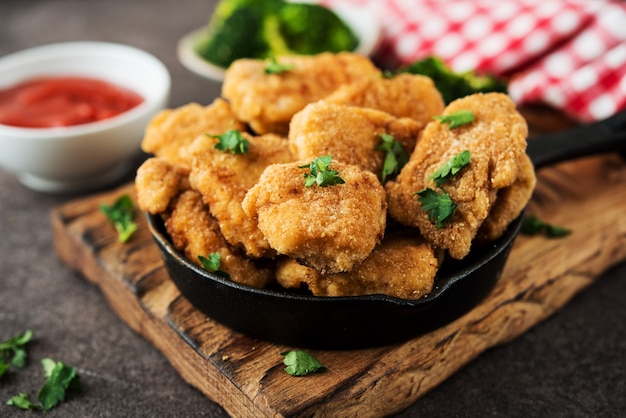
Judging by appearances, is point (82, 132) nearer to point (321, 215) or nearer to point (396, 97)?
point (396, 97)

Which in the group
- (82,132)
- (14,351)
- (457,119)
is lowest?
(14,351)

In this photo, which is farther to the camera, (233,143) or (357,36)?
(357,36)

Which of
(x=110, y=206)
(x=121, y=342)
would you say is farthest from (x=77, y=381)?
(x=110, y=206)

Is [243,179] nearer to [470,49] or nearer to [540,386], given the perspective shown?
[540,386]

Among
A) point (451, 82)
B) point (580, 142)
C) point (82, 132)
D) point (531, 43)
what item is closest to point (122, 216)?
point (82, 132)

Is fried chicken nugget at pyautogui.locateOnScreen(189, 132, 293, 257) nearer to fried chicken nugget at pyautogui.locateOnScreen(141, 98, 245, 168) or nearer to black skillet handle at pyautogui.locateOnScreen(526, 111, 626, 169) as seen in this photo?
fried chicken nugget at pyautogui.locateOnScreen(141, 98, 245, 168)

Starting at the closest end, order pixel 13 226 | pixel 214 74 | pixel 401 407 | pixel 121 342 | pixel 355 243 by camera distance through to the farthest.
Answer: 1. pixel 355 243
2. pixel 401 407
3. pixel 121 342
4. pixel 13 226
5. pixel 214 74

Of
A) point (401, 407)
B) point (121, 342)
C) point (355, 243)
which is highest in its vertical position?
point (355, 243)
